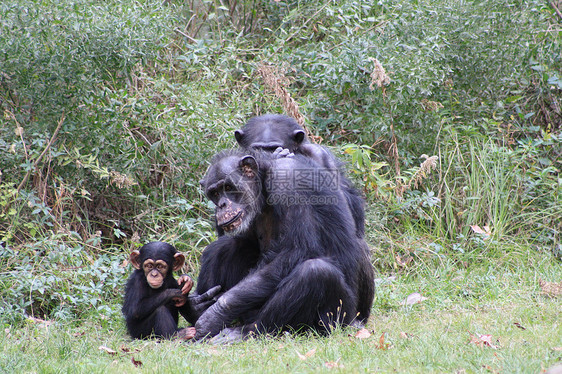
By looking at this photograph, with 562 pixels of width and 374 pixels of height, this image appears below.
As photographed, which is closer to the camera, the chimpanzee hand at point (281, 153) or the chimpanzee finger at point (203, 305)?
the chimpanzee finger at point (203, 305)

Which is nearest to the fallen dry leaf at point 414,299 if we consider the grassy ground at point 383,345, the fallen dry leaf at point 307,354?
the grassy ground at point 383,345

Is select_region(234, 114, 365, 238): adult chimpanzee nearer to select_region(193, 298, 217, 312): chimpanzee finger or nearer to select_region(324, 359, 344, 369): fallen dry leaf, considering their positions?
select_region(193, 298, 217, 312): chimpanzee finger

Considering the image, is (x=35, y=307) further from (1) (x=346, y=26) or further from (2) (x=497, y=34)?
(2) (x=497, y=34)

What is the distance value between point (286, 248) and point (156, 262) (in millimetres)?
988

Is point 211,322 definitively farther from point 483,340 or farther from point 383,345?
point 483,340

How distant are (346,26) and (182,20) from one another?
2.23 m

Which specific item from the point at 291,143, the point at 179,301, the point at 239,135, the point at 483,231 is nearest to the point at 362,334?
the point at 179,301

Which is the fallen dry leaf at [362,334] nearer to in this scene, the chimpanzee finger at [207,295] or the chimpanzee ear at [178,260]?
the chimpanzee finger at [207,295]

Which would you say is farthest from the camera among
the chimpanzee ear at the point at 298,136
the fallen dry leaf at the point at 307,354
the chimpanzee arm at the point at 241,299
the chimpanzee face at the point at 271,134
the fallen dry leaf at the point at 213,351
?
the chimpanzee ear at the point at 298,136

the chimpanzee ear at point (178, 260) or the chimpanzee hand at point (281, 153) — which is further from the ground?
the chimpanzee hand at point (281, 153)

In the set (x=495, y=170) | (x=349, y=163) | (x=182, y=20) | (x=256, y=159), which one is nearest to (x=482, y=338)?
(x=256, y=159)

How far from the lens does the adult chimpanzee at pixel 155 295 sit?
492 cm

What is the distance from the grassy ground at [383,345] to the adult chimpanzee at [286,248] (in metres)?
0.23

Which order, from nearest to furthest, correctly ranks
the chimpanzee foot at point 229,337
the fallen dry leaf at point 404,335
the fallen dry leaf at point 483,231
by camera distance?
the fallen dry leaf at point 404,335, the chimpanzee foot at point 229,337, the fallen dry leaf at point 483,231
